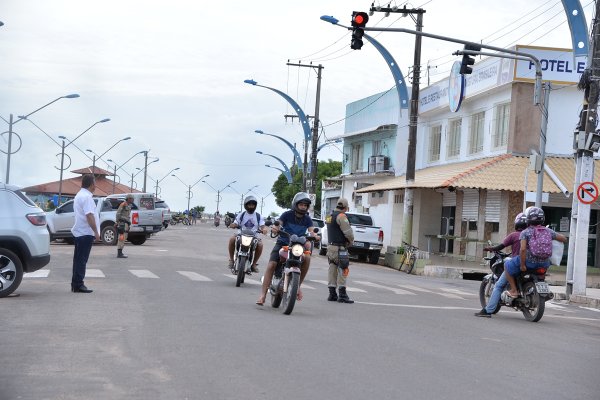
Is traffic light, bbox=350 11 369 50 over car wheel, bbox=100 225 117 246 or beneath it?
over

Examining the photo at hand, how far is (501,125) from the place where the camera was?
3547 cm

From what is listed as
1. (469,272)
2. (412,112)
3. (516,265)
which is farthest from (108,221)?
(516,265)

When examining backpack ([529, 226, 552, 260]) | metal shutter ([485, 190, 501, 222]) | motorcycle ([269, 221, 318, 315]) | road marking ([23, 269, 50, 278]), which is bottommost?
road marking ([23, 269, 50, 278])

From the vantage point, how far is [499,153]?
35.2m

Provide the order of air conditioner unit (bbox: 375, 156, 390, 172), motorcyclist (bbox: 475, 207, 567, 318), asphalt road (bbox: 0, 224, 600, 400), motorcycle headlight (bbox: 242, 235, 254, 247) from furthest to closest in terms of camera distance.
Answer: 1. air conditioner unit (bbox: 375, 156, 390, 172)
2. motorcycle headlight (bbox: 242, 235, 254, 247)
3. motorcyclist (bbox: 475, 207, 567, 318)
4. asphalt road (bbox: 0, 224, 600, 400)

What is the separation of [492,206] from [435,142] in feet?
31.3

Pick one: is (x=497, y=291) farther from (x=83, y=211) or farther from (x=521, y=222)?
(x=83, y=211)

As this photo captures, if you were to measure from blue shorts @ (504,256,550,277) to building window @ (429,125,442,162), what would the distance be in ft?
96.9

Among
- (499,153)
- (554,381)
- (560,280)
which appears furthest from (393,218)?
(554,381)

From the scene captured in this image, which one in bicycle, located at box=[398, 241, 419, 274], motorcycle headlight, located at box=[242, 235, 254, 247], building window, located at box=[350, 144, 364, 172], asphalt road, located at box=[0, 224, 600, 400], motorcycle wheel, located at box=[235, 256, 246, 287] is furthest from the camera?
building window, located at box=[350, 144, 364, 172]

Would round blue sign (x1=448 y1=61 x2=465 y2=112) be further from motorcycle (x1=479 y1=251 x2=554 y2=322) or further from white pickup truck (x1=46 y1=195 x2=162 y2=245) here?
motorcycle (x1=479 y1=251 x2=554 y2=322)

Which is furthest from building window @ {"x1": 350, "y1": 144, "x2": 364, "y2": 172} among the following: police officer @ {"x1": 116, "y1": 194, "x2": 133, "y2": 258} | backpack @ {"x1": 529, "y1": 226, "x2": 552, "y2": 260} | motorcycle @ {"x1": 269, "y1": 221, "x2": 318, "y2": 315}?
motorcycle @ {"x1": 269, "y1": 221, "x2": 318, "y2": 315}

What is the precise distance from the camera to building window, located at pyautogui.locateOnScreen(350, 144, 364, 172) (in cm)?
5734

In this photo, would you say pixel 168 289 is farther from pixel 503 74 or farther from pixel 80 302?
pixel 503 74
